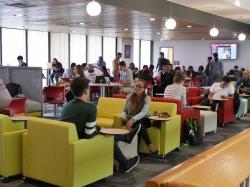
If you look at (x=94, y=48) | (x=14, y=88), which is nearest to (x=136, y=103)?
(x=14, y=88)

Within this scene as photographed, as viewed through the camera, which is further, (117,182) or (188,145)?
(188,145)

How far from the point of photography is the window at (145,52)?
69.0 ft

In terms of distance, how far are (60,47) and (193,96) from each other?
806cm

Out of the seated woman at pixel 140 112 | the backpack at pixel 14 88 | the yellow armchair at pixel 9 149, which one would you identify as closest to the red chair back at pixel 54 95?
the backpack at pixel 14 88

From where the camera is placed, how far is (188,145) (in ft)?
21.1

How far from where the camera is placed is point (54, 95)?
28.5 ft

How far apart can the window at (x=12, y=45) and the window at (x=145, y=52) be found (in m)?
7.62

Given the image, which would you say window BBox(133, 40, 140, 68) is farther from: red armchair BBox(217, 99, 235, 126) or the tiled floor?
the tiled floor

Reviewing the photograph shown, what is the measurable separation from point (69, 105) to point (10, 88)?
3.65 metres

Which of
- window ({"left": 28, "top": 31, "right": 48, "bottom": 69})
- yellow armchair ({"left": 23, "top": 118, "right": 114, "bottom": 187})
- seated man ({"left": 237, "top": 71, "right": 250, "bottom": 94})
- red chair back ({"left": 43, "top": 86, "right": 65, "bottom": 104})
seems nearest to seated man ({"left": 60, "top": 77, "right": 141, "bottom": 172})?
yellow armchair ({"left": 23, "top": 118, "right": 114, "bottom": 187})

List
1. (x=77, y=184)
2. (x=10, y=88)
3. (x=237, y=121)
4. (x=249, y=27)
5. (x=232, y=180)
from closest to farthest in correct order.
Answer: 1. (x=232, y=180)
2. (x=77, y=184)
3. (x=10, y=88)
4. (x=237, y=121)
5. (x=249, y=27)

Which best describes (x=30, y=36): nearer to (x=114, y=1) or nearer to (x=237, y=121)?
(x=114, y=1)

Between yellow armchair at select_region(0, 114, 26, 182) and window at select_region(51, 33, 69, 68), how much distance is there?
39.3 feet

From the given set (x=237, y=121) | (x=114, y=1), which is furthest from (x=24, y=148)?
(x=237, y=121)
